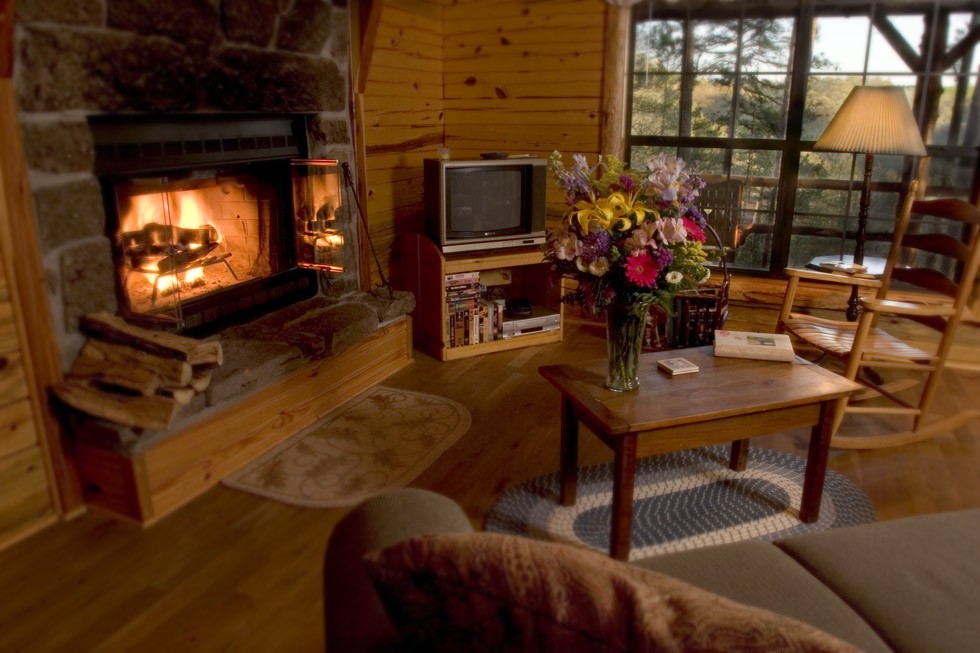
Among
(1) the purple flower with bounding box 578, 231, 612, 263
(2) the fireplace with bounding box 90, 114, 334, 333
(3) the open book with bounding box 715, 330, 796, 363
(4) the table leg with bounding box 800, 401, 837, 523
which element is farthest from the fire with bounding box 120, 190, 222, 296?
(4) the table leg with bounding box 800, 401, 837, 523

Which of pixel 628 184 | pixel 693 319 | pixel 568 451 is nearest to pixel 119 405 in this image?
pixel 568 451

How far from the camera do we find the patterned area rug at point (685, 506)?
221 cm

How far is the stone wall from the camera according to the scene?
205 cm

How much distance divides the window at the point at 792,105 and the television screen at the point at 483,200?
2.84ft

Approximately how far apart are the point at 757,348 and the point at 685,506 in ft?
1.82

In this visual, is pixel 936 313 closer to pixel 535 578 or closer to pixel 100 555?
pixel 535 578

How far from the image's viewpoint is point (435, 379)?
3.45 meters

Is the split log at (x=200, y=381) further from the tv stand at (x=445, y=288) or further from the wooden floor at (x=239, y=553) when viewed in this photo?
the tv stand at (x=445, y=288)

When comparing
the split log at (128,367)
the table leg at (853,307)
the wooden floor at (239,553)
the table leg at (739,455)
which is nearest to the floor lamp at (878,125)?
the table leg at (853,307)

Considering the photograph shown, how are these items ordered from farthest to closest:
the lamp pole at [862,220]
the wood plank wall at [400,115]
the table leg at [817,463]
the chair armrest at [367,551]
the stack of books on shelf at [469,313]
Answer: the wood plank wall at [400,115], the stack of books on shelf at [469,313], the lamp pole at [862,220], the table leg at [817,463], the chair armrest at [367,551]

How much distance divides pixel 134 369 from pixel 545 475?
1355mm

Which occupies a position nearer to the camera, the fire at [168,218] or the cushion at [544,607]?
the cushion at [544,607]

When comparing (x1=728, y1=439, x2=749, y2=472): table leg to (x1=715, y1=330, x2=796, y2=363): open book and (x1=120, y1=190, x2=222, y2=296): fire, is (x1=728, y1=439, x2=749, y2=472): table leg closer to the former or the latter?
(x1=715, y1=330, x2=796, y2=363): open book

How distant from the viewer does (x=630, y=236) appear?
1.89m
